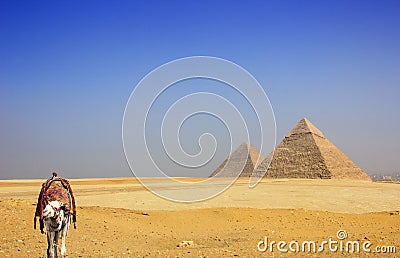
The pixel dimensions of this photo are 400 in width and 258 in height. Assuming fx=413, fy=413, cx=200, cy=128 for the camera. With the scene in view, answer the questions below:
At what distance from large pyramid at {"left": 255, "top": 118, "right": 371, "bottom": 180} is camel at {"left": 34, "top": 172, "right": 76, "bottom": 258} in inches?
2322

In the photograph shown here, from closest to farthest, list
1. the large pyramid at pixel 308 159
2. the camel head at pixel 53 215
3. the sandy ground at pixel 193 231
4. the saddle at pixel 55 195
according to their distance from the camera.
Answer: the camel head at pixel 53 215, the saddle at pixel 55 195, the sandy ground at pixel 193 231, the large pyramid at pixel 308 159

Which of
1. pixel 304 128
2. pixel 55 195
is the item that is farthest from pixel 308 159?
pixel 55 195

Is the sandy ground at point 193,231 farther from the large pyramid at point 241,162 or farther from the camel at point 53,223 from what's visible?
the large pyramid at point 241,162

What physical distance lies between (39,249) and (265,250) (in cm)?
504

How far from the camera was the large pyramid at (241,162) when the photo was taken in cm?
7244

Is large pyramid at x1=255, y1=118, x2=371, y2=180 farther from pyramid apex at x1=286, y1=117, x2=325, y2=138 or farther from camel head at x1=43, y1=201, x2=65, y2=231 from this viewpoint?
camel head at x1=43, y1=201, x2=65, y2=231

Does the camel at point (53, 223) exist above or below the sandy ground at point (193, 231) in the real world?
above

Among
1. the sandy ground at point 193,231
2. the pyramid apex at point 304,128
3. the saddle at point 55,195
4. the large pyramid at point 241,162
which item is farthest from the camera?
the pyramid apex at point 304,128

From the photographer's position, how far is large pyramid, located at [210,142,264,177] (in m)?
72.4

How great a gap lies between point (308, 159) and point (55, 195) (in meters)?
65.2

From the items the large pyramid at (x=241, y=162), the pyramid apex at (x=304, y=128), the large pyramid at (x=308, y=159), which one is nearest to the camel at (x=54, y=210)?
the large pyramid at (x=308, y=159)

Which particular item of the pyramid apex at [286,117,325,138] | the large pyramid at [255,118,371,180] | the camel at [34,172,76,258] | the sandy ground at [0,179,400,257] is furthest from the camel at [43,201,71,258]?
the pyramid apex at [286,117,325,138]

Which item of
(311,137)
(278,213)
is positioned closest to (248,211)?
(278,213)

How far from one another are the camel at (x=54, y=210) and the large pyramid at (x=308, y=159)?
194 ft
